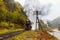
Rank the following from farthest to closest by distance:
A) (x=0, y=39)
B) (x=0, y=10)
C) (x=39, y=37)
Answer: (x=0, y=10), (x=39, y=37), (x=0, y=39)

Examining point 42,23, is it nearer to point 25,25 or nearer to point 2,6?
point 25,25

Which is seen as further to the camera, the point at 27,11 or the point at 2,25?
the point at 27,11

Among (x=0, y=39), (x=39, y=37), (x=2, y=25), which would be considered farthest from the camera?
(x=2, y=25)

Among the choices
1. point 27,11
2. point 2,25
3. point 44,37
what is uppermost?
point 27,11

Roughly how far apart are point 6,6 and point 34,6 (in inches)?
48.3

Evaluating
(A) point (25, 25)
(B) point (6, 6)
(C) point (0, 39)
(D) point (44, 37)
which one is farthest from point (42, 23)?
(C) point (0, 39)

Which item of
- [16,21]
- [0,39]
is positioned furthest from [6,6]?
[0,39]

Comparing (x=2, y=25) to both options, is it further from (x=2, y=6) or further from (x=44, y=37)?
(x=44, y=37)

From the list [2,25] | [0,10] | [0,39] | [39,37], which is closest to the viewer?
[0,39]

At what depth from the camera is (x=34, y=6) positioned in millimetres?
7582

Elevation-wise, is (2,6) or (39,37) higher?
(2,6)

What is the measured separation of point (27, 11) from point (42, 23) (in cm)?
84

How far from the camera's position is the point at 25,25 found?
7.85 m

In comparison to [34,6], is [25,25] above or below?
below
